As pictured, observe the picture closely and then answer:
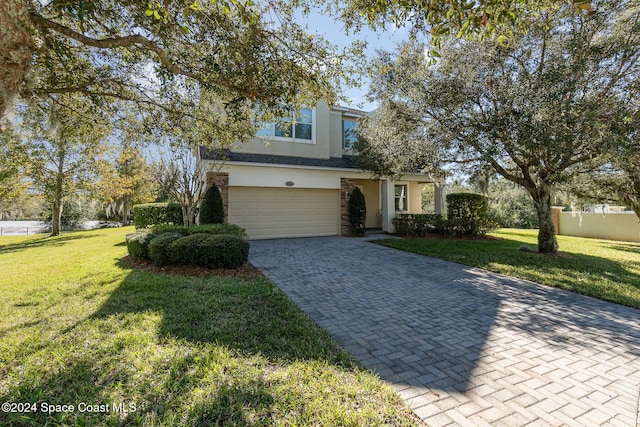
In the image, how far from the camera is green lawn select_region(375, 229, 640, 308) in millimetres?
6125

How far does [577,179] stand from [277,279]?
1248 centimetres

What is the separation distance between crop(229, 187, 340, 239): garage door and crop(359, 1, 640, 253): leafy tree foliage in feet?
17.9

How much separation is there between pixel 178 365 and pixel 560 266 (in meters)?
9.28

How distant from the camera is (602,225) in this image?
1736cm

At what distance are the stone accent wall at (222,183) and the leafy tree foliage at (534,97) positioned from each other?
22.0 feet

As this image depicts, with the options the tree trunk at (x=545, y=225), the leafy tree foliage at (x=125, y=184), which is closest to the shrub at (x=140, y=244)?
the leafy tree foliage at (x=125, y=184)

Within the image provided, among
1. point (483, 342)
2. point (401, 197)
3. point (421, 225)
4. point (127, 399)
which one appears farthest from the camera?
point (401, 197)

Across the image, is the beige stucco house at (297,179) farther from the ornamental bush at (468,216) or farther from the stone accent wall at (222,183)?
the ornamental bush at (468,216)

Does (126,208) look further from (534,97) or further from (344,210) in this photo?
(534,97)

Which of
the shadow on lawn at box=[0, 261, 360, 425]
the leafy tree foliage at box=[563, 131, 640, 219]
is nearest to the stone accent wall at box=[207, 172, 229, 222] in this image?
the shadow on lawn at box=[0, 261, 360, 425]

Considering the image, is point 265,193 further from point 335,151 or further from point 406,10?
point 406,10

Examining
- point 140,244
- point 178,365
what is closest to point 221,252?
point 140,244

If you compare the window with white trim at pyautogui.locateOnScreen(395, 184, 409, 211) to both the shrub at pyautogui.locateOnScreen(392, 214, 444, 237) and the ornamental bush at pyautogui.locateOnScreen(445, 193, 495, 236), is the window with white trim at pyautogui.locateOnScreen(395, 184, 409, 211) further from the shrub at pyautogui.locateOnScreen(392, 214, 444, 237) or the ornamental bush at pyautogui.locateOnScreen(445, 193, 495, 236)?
the ornamental bush at pyautogui.locateOnScreen(445, 193, 495, 236)

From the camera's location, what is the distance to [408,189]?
17.8 m
